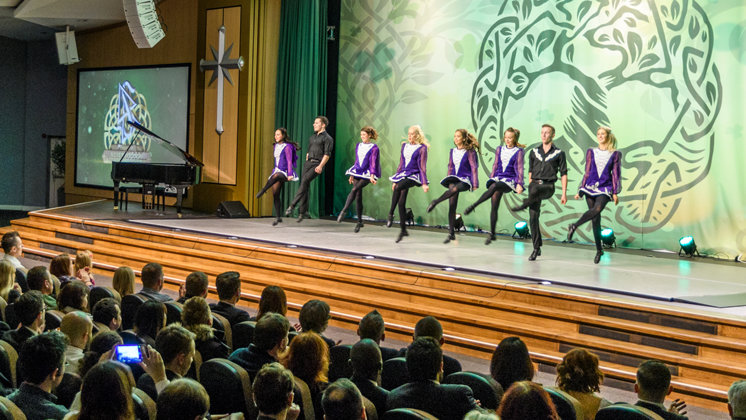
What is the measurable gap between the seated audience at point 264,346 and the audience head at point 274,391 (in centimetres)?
93

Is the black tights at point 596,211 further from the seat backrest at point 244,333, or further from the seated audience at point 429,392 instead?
the seated audience at point 429,392

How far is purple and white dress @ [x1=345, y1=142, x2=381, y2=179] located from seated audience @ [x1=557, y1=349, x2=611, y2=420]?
649 cm

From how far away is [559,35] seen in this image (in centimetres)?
1028

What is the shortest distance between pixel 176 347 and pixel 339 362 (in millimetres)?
943

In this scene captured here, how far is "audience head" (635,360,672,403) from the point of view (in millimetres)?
3195

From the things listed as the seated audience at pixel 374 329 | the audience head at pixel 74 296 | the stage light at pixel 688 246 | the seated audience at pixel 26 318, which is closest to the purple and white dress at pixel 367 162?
the stage light at pixel 688 246

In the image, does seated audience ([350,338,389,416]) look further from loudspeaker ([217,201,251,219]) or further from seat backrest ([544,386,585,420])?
loudspeaker ([217,201,251,219])

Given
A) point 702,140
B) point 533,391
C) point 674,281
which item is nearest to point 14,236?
point 533,391

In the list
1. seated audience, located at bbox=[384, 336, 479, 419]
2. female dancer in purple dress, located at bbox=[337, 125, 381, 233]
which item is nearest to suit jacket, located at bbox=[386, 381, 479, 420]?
seated audience, located at bbox=[384, 336, 479, 419]

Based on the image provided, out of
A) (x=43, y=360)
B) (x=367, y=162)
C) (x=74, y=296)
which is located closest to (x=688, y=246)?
(x=367, y=162)

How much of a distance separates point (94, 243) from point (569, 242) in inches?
228

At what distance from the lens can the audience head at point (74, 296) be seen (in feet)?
14.4

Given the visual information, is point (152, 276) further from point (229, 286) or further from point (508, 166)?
point (508, 166)

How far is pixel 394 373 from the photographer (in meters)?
3.68
